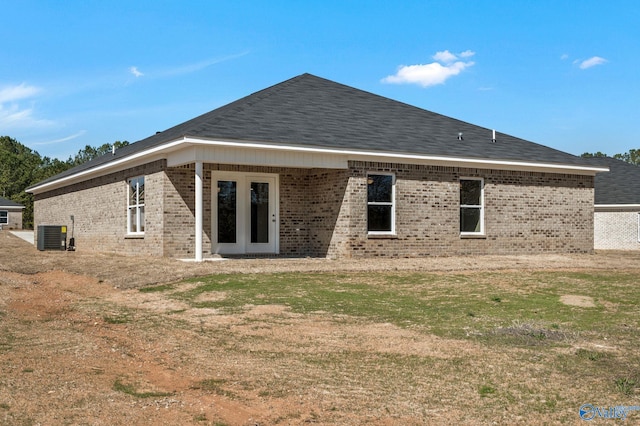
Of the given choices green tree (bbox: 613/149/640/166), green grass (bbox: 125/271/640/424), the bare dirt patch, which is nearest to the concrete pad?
green grass (bbox: 125/271/640/424)

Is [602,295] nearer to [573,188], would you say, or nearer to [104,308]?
[104,308]

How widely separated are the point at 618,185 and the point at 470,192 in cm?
1538

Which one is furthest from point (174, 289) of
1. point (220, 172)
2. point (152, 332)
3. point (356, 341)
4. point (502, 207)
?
point (502, 207)

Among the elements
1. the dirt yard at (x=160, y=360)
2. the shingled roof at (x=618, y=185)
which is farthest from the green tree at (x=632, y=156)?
the dirt yard at (x=160, y=360)

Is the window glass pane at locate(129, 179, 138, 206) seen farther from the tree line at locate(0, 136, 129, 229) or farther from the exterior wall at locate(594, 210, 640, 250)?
the tree line at locate(0, 136, 129, 229)

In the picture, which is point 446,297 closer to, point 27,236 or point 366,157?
point 366,157

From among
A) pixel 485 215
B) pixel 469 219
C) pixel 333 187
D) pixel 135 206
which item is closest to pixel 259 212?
pixel 333 187

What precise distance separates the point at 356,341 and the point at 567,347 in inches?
104

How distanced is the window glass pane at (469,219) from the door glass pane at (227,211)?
7165mm

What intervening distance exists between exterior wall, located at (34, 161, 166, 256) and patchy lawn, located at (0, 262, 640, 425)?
18.0 feet

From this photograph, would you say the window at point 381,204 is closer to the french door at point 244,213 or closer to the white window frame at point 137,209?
the french door at point 244,213

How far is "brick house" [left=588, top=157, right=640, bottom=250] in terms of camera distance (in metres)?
30.9

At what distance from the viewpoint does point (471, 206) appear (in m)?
21.1

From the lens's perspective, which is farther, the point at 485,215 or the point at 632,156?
the point at 632,156
